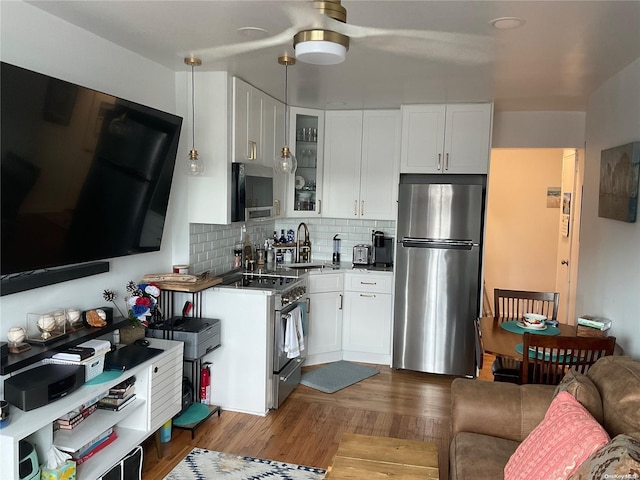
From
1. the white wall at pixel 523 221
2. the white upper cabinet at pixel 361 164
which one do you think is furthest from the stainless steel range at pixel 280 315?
the white wall at pixel 523 221

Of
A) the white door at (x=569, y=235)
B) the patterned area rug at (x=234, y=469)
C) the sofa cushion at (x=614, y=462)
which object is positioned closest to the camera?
the sofa cushion at (x=614, y=462)

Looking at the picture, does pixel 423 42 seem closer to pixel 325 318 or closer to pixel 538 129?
pixel 538 129

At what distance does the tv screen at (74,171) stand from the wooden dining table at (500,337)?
2.22m

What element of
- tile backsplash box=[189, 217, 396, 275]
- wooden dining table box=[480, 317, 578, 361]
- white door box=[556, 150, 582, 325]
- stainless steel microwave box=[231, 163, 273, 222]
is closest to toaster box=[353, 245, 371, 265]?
tile backsplash box=[189, 217, 396, 275]

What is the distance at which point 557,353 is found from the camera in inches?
106

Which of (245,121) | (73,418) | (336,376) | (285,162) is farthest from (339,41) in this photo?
(336,376)

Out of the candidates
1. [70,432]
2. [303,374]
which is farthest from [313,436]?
[70,432]

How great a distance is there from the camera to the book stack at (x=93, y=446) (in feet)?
8.16

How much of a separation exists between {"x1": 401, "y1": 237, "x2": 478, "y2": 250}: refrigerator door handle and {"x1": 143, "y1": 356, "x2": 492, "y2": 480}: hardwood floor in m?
1.23

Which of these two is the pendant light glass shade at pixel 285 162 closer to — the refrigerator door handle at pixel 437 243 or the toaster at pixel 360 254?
the refrigerator door handle at pixel 437 243

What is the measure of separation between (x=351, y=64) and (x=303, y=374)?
271 centimetres

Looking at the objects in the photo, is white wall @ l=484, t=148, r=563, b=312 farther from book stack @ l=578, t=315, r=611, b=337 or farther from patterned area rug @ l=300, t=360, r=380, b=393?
book stack @ l=578, t=315, r=611, b=337

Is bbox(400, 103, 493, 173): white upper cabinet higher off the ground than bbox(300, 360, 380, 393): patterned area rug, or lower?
higher

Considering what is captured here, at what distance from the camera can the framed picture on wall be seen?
9.75 ft
